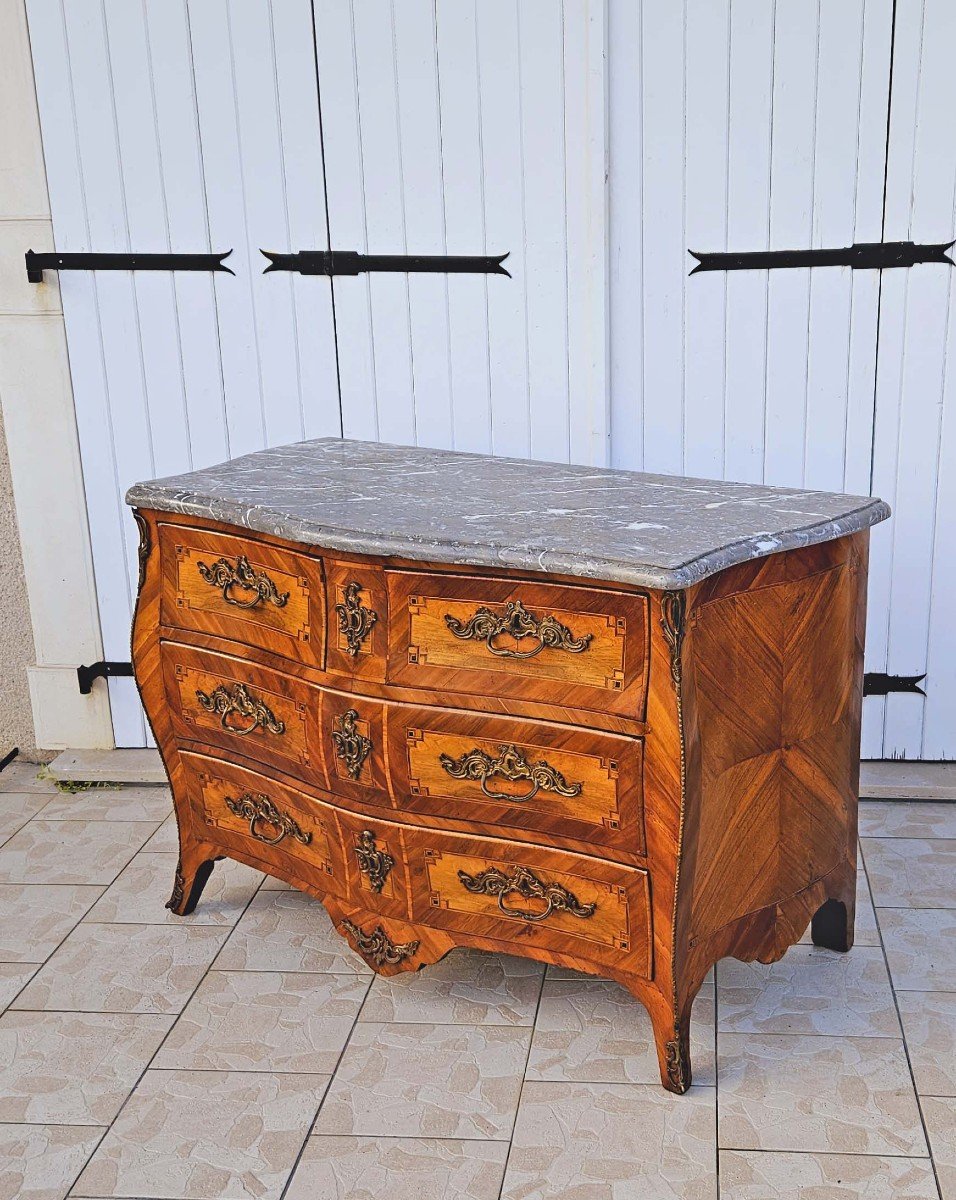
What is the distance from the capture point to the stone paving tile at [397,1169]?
208 cm

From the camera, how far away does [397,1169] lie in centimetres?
213

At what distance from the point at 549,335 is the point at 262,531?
1160 millimetres

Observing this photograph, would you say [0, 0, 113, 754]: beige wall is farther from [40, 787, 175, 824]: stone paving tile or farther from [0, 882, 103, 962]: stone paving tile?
[0, 882, 103, 962]: stone paving tile

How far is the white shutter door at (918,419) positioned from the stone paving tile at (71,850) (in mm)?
1888

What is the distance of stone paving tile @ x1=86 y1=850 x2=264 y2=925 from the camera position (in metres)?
2.95

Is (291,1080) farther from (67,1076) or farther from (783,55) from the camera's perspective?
(783,55)

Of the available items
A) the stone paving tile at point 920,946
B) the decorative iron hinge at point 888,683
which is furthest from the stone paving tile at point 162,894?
the decorative iron hinge at point 888,683

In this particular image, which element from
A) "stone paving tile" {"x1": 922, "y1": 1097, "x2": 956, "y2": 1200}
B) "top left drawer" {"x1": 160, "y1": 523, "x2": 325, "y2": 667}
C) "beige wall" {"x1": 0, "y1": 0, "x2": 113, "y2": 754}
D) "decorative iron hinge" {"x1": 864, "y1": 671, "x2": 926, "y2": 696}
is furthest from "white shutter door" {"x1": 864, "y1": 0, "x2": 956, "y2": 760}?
"beige wall" {"x1": 0, "y1": 0, "x2": 113, "y2": 754}

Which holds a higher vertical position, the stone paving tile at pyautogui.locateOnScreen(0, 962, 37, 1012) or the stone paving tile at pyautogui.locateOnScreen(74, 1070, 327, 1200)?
the stone paving tile at pyautogui.locateOnScreen(74, 1070, 327, 1200)

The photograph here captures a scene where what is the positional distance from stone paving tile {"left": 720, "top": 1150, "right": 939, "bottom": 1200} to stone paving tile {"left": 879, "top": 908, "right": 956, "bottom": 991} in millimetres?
520

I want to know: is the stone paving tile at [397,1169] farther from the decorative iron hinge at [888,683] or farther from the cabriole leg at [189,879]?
the decorative iron hinge at [888,683]

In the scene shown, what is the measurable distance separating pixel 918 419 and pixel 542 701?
153 cm

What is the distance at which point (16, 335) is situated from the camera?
349cm

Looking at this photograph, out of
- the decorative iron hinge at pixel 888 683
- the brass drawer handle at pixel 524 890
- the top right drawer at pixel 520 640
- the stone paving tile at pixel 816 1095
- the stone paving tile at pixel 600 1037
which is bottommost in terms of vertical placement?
the stone paving tile at pixel 600 1037
